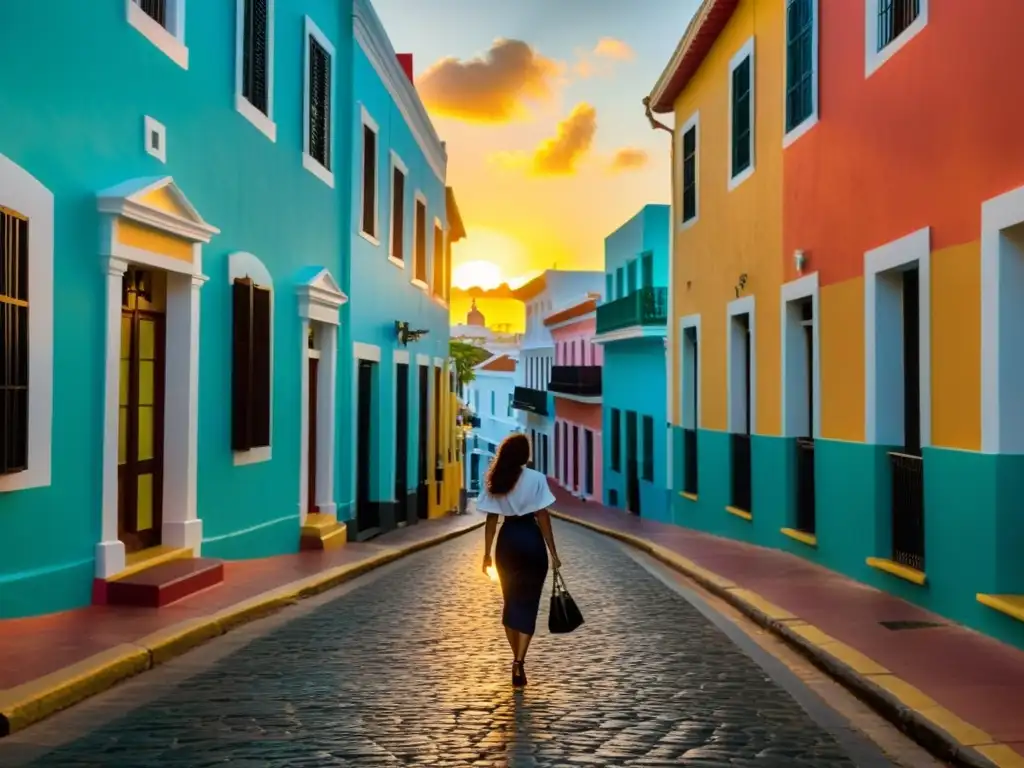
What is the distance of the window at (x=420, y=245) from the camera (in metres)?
23.2

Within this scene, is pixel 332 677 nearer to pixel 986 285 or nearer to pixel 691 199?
pixel 986 285

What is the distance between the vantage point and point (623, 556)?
49.7 ft

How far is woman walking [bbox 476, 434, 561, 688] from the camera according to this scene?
23.8 feet

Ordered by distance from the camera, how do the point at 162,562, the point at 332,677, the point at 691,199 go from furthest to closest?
the point at 691,199 < the point at 162,562 < the point at 332,677

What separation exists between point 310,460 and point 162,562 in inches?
219

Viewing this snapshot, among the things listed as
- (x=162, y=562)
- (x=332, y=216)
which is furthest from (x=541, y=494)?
(x=332, y=216)

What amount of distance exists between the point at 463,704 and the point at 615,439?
27.5 metres

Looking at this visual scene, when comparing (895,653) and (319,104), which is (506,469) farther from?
(319,104)

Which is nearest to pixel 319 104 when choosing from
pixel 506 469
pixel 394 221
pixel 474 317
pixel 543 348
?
pixel 394 221

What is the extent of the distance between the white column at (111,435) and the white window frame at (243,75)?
353 centimetres

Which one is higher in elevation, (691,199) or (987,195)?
(691,199)

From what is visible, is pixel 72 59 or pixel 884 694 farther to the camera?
pixel 72 59

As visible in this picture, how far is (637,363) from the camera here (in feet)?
98.2

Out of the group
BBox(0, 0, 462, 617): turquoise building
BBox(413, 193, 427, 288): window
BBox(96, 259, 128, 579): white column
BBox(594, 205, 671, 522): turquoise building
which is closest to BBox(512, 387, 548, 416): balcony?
BBox(594, 205, 671, 522): turquoise building
